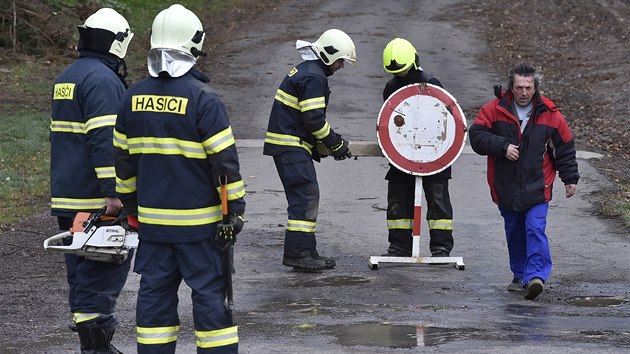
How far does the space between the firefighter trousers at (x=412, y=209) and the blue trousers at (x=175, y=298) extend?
4034mm

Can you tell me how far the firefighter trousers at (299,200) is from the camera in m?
9.47

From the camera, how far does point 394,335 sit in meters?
7.37

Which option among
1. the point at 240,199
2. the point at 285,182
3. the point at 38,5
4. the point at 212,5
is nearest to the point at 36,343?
the point at 240,199

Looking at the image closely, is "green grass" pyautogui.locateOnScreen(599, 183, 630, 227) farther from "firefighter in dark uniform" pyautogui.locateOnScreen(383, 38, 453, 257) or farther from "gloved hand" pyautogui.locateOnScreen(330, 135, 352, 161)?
"gloved hand" pyautogui.locateOnScreen(330, 135, 352, 161)

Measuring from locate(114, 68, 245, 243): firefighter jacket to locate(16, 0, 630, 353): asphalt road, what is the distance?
1.35 m

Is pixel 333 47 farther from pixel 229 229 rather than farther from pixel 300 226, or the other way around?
pixel 229 229

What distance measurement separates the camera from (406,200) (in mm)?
10008

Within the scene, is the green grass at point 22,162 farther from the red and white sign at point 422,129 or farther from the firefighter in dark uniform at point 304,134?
the red and white sign at point 422,129

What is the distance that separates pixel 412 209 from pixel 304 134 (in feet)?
4.06

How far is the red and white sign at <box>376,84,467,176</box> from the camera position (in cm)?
959

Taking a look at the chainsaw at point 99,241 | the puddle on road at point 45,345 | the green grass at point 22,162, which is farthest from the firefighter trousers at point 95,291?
the green grass at point 22,162

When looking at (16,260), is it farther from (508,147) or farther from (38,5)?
(38,5)

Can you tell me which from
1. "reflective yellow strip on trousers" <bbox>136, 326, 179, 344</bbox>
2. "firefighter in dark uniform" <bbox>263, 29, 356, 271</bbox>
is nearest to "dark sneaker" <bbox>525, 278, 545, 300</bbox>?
"firefighter in dark uniform" <bbox>263, 29, 356, 271</bbox>

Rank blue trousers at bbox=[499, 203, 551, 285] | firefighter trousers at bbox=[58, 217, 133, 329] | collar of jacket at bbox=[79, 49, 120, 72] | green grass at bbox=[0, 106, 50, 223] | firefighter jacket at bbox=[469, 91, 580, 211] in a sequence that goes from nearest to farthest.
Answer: firefighter trousers at bbox=[58, 217, 133, 329], collar of jacket at bbox=[79, 49, 120, 72], blue trousers at bbox=[499, 203, 551, 285], firefighter jacket at bbox=[469, 91, 580, 211], green grass at bbox=[0, 106, 50, 223]
